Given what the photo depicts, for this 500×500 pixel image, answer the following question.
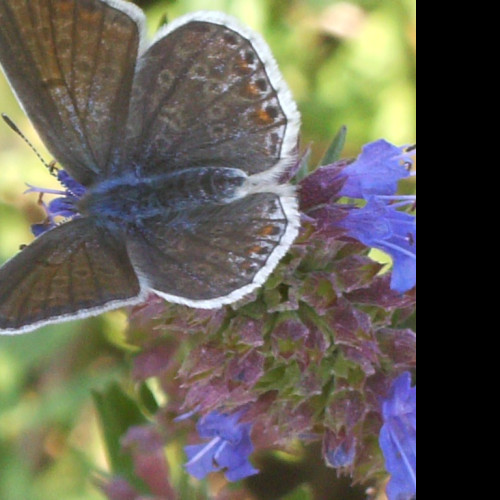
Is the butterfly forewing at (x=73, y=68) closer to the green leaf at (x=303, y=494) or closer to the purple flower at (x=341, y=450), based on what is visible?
the purple flower at (x=341, y=450)

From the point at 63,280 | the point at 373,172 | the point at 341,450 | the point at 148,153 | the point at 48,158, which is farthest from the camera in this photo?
the point at 48,158

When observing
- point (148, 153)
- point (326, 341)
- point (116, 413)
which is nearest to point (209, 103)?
point (148, 153)

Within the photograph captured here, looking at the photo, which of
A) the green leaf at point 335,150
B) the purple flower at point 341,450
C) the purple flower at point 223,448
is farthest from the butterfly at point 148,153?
the purple flower at point 341,450

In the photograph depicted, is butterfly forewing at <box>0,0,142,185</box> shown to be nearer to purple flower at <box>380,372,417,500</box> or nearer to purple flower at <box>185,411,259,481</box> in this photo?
purple flower at <box>185,411,259,481</box>

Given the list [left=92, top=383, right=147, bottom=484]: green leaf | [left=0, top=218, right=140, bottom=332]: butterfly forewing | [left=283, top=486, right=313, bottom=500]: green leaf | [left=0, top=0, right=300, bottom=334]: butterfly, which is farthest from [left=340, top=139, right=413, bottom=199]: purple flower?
[left=92, top=383, right=147, bottom=484]: green leaf

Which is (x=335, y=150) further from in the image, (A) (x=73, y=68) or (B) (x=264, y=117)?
(A) (x=73, y=68)

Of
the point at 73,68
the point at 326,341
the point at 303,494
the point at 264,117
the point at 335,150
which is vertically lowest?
the point at 303,494

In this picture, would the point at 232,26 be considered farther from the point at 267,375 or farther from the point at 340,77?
the point at 340,77
